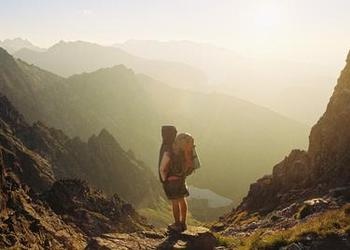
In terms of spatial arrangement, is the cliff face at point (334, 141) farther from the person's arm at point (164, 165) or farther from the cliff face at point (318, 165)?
the person's arm at point (164, 165)

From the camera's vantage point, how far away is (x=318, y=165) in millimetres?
65312

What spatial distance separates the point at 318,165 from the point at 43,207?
35.4 meters

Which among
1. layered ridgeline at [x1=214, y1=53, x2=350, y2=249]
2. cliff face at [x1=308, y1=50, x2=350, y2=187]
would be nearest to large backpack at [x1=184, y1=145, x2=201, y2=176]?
layered ridgeline at [x1=214, y1=53, x2=350, y2=249]

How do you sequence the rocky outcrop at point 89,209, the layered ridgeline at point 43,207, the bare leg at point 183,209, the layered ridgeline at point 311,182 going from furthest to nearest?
the rocky outcrop at point 89,209, the layered ridgeline at point 43,207, the layered ridgeline at point 311,182, the bare leg at point 183,209

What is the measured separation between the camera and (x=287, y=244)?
1409cm

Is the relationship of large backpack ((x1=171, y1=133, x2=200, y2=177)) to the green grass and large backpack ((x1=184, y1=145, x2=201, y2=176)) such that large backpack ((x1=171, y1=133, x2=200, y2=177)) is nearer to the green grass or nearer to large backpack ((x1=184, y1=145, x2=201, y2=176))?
large backpack ((x1=184, y1=145, x2=201, y2=176))

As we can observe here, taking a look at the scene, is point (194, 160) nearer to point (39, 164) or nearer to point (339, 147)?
point (339, 147)

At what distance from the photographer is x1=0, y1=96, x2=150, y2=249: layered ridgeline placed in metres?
47.0

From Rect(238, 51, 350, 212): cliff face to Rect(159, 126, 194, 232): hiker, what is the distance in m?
37.8

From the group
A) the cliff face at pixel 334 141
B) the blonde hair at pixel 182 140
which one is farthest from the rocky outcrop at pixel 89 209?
the blonde hair at pixel 182 140

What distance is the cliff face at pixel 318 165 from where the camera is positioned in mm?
57131

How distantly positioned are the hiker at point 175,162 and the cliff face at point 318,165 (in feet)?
124

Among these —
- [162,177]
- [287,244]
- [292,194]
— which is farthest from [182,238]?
[292,194]

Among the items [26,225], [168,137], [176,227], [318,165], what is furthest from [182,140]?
[318,165]
